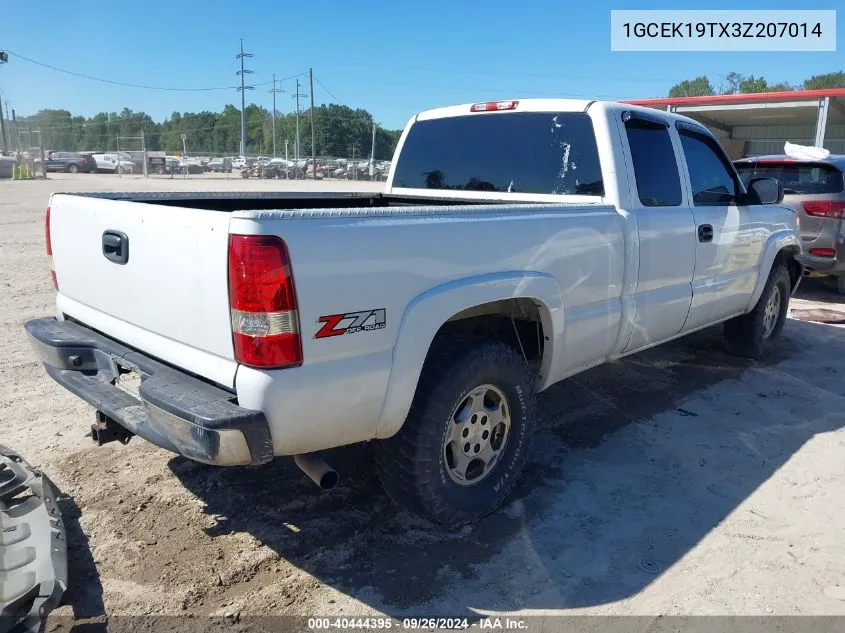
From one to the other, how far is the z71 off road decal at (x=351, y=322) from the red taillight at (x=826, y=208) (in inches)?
305

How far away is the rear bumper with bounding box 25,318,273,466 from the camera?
2283mm

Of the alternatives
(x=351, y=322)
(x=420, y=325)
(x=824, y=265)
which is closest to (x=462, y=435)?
(x=420, y=325)

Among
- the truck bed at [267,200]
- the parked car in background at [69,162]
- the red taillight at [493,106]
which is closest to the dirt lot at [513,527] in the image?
the truck bed at [267,200]

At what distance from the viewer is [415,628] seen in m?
2.51

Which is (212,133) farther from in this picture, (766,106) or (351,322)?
(351,322)

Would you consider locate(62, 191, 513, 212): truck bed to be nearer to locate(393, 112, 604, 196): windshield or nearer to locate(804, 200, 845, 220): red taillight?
locate(393, 112, 604, 196): windshield

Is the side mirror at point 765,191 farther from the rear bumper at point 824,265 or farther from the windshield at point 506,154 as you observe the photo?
the rear bumper at point 824,265

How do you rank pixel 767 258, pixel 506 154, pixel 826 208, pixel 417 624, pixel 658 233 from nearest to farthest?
pixel 417 624, pixel 658 233, pixel 506 154, pixel 767 258, pixel 826 208

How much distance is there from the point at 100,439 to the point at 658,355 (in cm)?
473

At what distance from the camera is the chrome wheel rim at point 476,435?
308cm

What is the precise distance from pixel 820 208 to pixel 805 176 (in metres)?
0.54

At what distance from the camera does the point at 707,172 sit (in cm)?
477

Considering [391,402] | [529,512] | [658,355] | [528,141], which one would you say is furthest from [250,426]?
[658,355]

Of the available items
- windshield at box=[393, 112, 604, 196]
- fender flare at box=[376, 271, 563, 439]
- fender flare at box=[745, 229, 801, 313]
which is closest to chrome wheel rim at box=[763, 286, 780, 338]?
fender flare at box=[745, 229, 801, 313]
